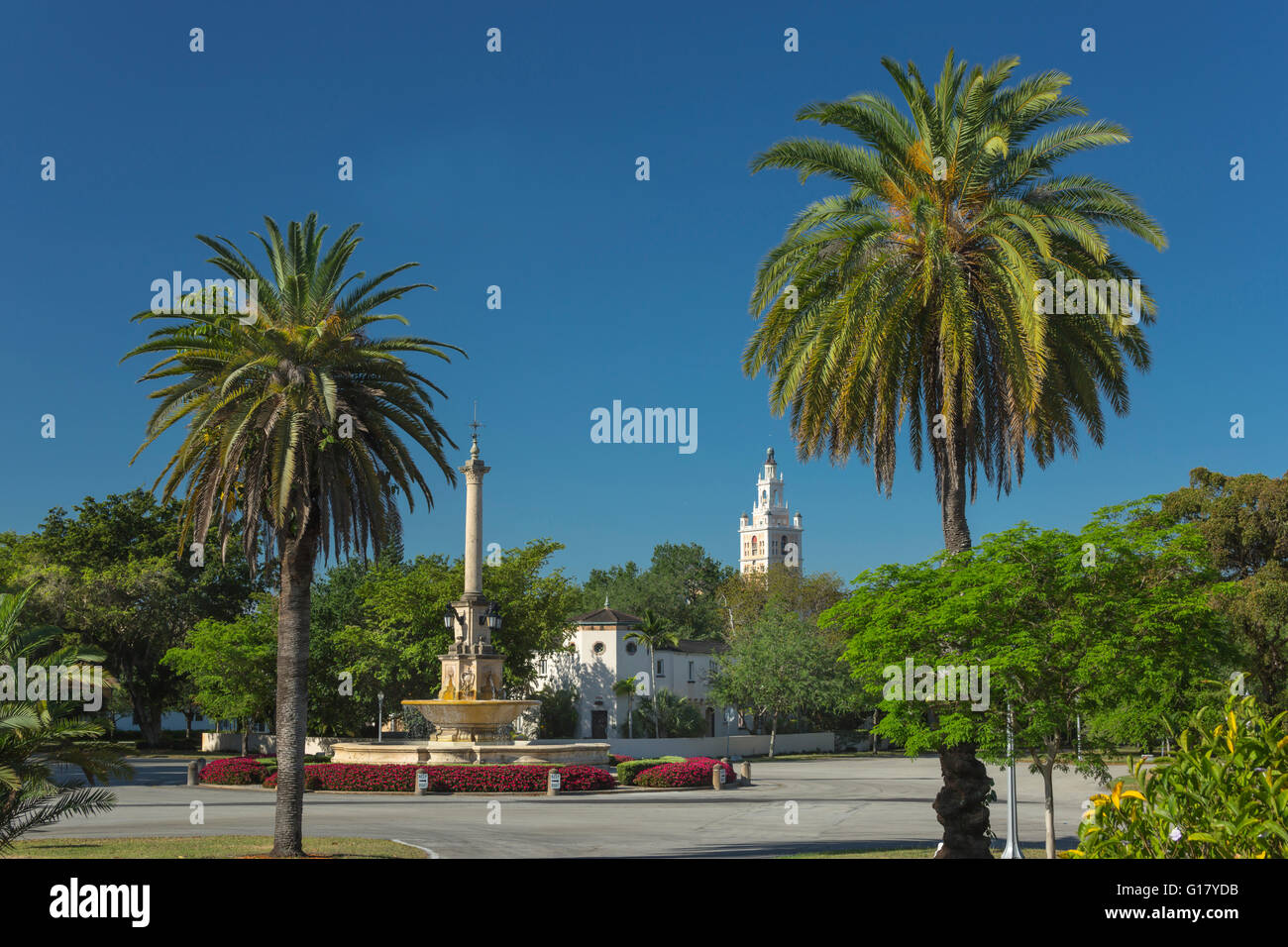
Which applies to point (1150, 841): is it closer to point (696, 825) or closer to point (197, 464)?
point (197, 464)

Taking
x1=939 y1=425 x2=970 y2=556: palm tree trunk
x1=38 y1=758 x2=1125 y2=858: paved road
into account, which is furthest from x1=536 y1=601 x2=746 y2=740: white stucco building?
x1=939 y1=425 x2=970 y2=556: palm tree trunk

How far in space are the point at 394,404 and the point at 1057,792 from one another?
100ft

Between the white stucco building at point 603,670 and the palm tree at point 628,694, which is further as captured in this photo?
the white stucco building at point 603,670

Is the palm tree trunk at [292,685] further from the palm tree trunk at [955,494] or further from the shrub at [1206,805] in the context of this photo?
the shrub at [1206,805]

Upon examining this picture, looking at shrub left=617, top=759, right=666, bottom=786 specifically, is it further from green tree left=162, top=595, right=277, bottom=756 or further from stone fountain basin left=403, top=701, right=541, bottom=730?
green tree left=162, top=595, right=277, bottom=756

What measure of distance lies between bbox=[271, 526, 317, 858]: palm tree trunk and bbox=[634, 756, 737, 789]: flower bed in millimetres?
21989

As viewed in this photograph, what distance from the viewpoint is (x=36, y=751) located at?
595 inches

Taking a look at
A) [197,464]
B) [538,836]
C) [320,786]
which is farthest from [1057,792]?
[197,464]

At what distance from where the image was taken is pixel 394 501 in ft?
71.3

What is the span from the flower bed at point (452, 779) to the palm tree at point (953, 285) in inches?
817

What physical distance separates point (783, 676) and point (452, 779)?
1412 inches

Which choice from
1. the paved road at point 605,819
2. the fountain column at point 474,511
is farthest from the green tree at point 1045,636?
the fountain column at point 474,511

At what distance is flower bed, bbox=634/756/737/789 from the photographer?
40.2m

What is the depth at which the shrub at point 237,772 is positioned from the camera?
3969 cm
